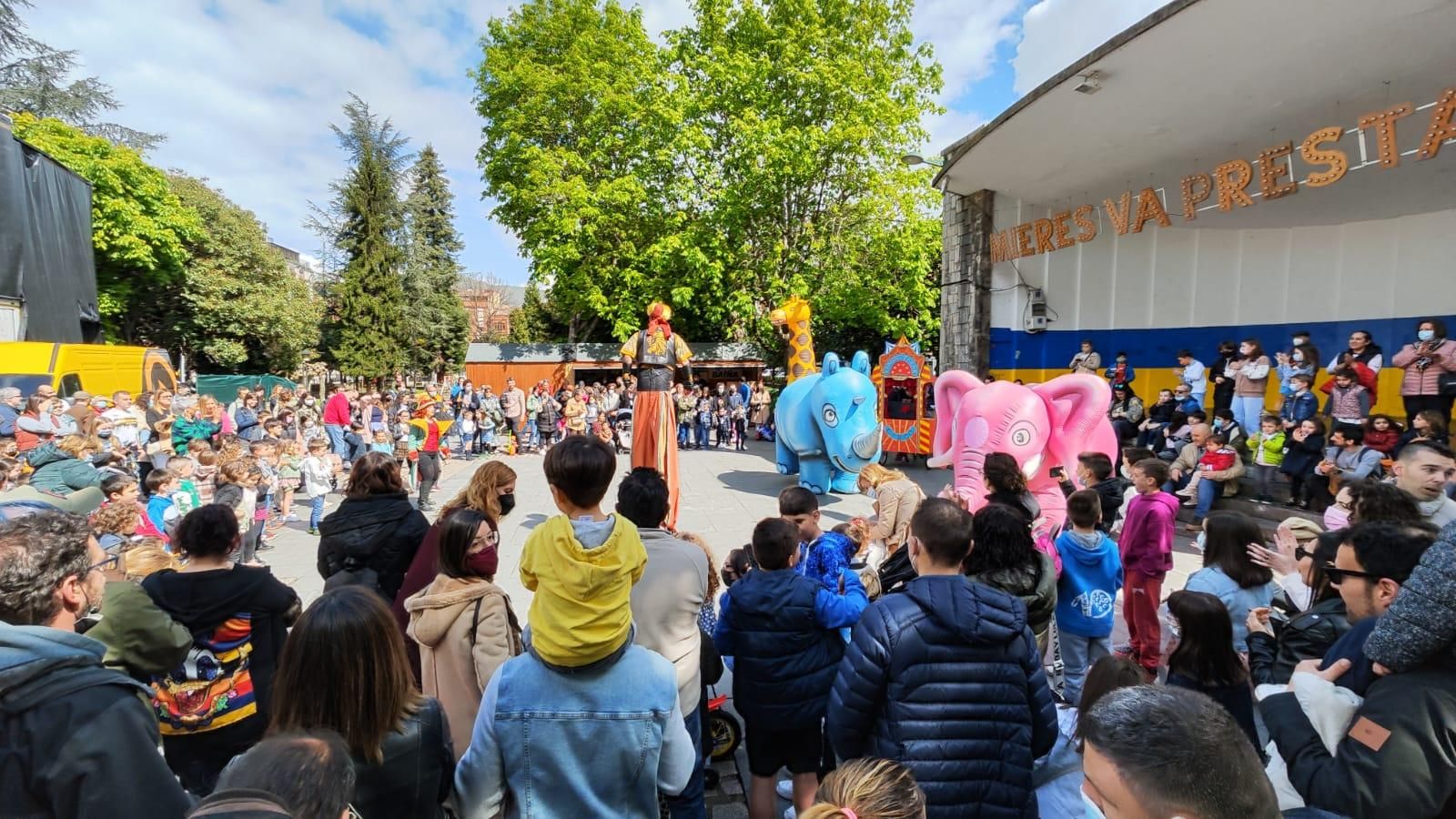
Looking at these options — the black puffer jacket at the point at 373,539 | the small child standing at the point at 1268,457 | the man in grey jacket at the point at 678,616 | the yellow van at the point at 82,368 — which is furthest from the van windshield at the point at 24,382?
the small child standing at the point at 1268,457

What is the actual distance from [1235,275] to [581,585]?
14.3m

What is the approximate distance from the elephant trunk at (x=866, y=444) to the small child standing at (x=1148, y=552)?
16.2 feet

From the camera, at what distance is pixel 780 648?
8.55 feet

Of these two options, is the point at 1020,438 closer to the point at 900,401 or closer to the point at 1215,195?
the point at 900,401

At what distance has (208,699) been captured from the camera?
98.0 inches

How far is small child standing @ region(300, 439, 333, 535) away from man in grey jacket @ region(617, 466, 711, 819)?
691 cm

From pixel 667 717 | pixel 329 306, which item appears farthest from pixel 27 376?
pixel 329 306

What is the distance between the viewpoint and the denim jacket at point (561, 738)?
171 cm

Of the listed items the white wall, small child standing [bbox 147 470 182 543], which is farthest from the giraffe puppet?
small child standing [bbox 147 470 182 543]

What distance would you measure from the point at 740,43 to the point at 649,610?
2075 centimetres

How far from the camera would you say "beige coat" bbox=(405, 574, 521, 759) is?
222 centimetres

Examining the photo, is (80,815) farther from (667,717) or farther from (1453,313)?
(1453,313)

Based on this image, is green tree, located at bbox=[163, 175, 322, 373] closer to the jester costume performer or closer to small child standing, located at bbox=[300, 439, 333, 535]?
small child standing, located at bbox=[300, 439, 333, 535]

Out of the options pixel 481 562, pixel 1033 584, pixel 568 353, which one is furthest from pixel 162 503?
pixel 568 353
